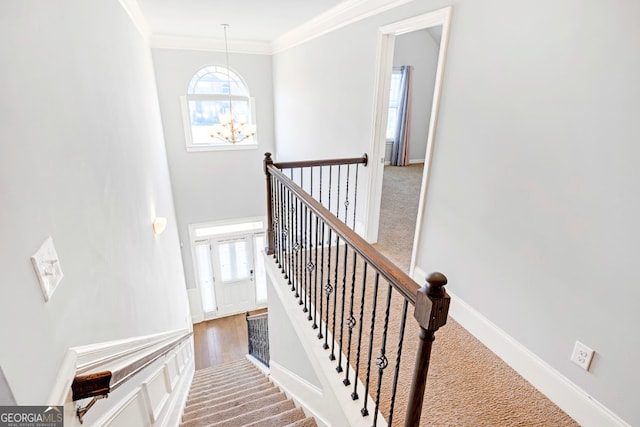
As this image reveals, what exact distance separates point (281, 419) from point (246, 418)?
0.27 meters

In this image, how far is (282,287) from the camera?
2764 mm

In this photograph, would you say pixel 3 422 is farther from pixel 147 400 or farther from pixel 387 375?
pixel 387 375

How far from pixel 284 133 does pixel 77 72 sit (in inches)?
176

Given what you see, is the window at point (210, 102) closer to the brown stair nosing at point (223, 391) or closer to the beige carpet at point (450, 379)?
the brown stair nosing at point (223, 391)

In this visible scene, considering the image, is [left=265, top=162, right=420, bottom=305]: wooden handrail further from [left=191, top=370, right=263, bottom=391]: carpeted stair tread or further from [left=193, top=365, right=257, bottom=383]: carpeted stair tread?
[left=193, top=365, right=257, bottom=383]: carpeted stair tread

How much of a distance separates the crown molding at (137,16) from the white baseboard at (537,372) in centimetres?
400

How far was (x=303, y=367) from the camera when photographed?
2.41m

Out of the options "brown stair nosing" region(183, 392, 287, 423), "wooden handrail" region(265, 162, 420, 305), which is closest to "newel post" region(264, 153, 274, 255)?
"wooden handrail" region(265, 162, 420, 305)

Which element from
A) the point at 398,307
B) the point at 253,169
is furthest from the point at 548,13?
the point at 253,169

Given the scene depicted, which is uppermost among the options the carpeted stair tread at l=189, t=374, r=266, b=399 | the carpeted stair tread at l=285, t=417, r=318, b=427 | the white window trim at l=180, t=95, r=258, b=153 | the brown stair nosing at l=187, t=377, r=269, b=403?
the white window trim at l=180, t=95, r=258, b=153

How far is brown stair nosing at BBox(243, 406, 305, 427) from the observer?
218cm

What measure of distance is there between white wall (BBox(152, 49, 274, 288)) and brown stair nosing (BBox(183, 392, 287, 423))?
435cm

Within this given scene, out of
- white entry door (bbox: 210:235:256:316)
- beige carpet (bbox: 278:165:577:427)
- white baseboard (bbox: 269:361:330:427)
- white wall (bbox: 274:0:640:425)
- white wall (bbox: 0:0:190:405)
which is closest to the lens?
white wall (bbox: 0:0:190:405)

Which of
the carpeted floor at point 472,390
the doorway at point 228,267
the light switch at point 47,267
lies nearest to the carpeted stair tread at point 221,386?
the carpeted floor at point 472,390
